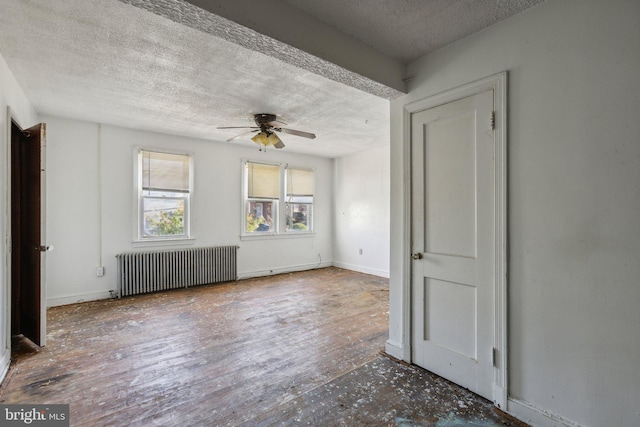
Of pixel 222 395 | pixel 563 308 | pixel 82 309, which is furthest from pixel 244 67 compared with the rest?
pixel 82 309

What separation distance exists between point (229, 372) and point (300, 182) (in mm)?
4622

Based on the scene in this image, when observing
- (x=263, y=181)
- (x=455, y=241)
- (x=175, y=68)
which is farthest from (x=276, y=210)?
(x=455, y=241)

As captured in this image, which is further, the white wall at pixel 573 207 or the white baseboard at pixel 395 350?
the white baseboard at pixel 395 350

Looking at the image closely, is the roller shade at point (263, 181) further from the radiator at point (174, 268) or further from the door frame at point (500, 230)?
the door frame at point (500, 230)

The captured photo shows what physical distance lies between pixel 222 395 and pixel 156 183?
3.85m

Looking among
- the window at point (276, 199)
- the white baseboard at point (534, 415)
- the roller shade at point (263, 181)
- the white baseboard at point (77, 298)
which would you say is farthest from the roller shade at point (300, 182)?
the white baseboard at point (534, 415)

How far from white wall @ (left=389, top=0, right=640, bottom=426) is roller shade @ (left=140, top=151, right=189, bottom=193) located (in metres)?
4.63

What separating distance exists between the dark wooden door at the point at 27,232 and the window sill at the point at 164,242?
5.44ft

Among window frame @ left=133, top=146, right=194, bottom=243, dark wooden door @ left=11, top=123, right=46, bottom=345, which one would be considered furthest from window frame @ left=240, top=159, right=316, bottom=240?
dark wooden door @ left=11, top=123, right=46, bottom=345

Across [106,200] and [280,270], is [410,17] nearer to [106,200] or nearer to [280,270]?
[106,200]

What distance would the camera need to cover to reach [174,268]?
16.4ft

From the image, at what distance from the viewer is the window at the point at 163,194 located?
15.9 ft

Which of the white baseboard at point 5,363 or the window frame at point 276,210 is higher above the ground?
the window frame at point 276,210

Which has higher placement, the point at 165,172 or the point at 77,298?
the point at 165,172
